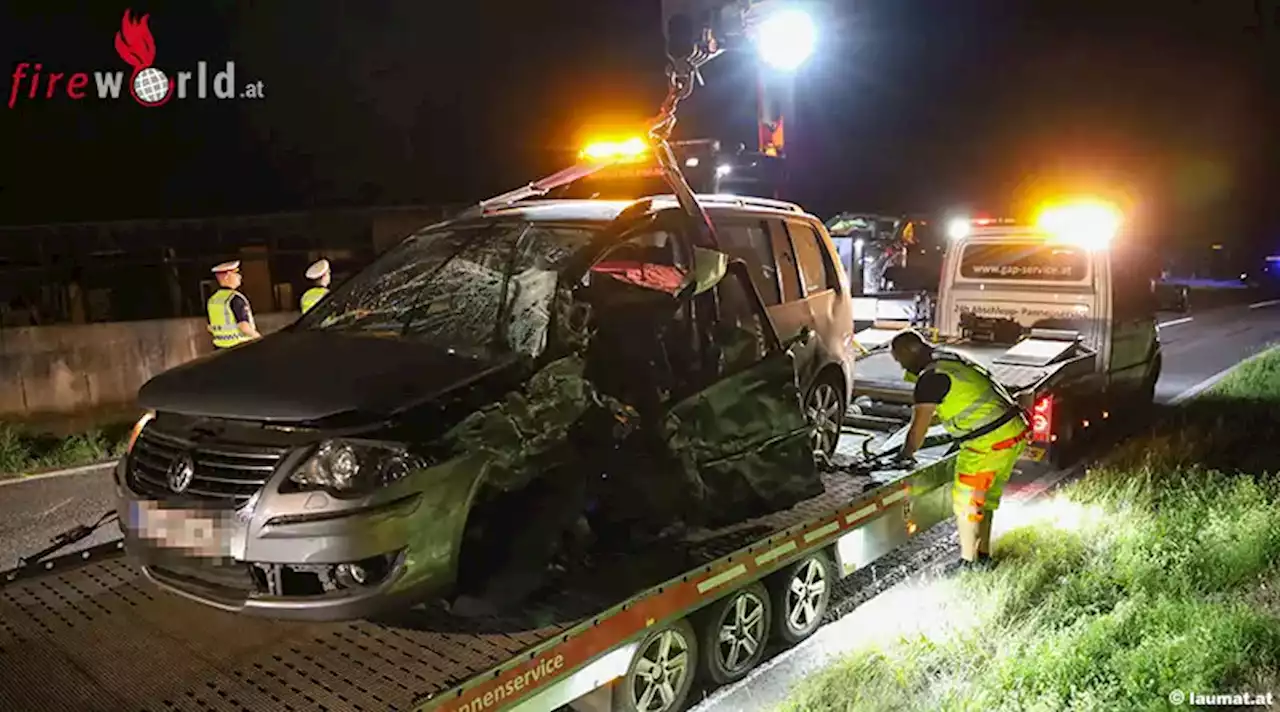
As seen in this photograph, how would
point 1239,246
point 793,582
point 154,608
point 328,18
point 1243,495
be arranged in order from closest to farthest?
point 154,608, point 793,582, point 1243,495, point 328,18, point 1239,246

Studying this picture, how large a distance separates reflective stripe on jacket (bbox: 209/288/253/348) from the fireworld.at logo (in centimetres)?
1076

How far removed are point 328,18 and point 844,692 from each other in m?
18.4

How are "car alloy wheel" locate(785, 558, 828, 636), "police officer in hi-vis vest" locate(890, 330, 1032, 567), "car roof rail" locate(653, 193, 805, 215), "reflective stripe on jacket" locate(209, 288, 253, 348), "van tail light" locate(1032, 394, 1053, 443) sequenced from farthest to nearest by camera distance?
"reflective stripe on jacket" locate(209, 288, 253, 348) < "van tail light" locate(1032, 394, 1053, 443) < "police officer in hi-vis vest" locate(890, 330, 1032, 567) < "car roof rail" locate(653, 193, 805, 215) < "car alloy wheel" locate(785, 558, 828, 636)

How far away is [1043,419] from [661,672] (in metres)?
4.91

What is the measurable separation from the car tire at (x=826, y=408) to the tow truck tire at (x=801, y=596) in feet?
3.56

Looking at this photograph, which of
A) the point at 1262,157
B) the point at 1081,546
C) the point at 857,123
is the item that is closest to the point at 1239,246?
the point at 1262,157

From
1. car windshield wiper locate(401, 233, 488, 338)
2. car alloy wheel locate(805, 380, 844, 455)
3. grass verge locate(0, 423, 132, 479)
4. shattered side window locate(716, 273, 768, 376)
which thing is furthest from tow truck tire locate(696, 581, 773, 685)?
grass verge locate(0, 423, 132, 479)

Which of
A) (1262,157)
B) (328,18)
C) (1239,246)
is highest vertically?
(328,18)

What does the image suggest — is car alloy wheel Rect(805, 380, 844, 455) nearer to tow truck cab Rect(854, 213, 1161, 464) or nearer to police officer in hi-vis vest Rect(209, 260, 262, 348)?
tow truck cab Rect(854, 213, 1161, 464)

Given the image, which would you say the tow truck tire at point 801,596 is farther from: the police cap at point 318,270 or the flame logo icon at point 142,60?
the flame logo icon at point 142,60

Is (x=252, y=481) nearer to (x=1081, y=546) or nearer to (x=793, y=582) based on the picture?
(x=793, y=582)

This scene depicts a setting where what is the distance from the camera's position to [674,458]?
14.0ft

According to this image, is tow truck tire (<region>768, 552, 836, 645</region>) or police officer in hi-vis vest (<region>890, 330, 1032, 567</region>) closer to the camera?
tow truck tire (<region>768, 552, 836, 645</region>)

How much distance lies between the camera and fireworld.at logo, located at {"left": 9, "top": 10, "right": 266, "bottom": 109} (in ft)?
50.8
